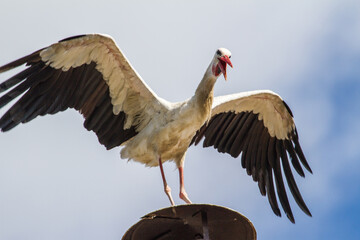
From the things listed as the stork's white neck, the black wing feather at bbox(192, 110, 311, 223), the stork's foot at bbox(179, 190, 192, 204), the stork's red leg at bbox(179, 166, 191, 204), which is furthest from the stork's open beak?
the black wing feather at bbox(192, 110, 311, 223)

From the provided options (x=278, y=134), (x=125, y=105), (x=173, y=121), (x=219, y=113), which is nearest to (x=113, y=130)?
(x=125, y=105)

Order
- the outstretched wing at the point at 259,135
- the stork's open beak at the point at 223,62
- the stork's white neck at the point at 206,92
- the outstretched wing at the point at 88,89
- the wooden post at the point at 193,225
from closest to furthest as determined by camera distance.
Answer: the wooden post at the point at 193,225
the stork's open beak at the point at 223,62
the stork's white neck at the point at 206,92
the outstretched wing at the point at 88,89
the outstretched wing at the point at 259,135

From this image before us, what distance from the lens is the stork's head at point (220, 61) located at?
9156 millimetres

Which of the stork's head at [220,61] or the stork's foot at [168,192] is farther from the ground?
the stork's head at [220,61]

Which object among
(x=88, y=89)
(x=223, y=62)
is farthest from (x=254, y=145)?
(x=88, y=89)

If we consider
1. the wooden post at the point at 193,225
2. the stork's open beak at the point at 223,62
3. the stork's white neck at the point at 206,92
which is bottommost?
Result: the wooden post at the point at 193,225

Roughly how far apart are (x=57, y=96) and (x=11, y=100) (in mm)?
640

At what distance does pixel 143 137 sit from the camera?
32.0 feet

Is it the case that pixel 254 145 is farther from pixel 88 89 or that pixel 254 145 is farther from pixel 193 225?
pixel 193 225

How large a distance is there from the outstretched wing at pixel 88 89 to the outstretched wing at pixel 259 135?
1.53 m

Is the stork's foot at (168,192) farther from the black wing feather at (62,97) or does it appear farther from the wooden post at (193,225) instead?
the wooden post at (193,225)

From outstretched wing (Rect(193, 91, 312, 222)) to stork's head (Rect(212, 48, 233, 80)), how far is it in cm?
162

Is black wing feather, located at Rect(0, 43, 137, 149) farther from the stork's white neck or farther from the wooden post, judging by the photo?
the wooden post

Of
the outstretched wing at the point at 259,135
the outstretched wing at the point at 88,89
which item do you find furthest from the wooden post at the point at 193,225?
the outstretched wing at the point at 259,135
